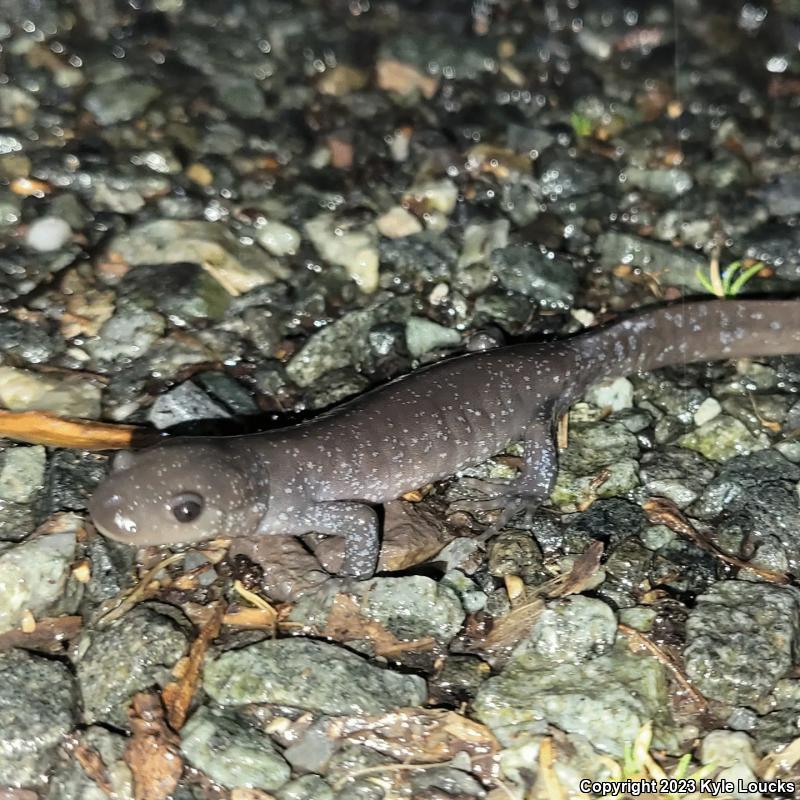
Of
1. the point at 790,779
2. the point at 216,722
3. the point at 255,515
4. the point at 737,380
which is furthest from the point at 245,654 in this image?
the point at 737,380

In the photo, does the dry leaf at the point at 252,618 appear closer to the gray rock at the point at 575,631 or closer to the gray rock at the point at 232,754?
the gray rock at the point at 232,754

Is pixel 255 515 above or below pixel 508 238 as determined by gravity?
below

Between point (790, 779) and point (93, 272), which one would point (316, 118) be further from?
point (790, 779)

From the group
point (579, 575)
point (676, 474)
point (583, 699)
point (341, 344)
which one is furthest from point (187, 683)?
point (676, 474)

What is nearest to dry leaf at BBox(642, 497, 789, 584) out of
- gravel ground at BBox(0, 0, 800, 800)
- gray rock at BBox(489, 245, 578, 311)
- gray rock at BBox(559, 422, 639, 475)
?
gravel ground at BBox(0, 0, 800, 800)

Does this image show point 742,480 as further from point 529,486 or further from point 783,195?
point 783,195

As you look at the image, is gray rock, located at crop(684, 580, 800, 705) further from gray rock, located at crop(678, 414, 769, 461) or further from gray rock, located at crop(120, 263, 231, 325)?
gray rock, located at crop(120, 263, 231, 325)

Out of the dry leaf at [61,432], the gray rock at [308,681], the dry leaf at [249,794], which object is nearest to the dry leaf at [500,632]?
the gray rock at [308,681]
